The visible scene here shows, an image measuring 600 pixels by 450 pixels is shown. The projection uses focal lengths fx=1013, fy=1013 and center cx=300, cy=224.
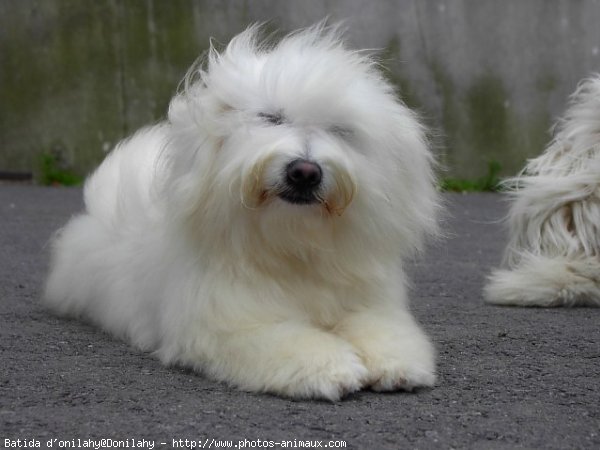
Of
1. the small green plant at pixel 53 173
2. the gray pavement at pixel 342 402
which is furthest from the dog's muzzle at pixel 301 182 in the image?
the small green plant at pixel 53 173

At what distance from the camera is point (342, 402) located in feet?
9.25

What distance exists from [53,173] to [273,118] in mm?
7427

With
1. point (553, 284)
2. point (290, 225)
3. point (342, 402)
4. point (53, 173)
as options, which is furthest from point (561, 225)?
point (53, 173)

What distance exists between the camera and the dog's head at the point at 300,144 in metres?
3.02

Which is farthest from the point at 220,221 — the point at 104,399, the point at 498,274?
the point at 498,274

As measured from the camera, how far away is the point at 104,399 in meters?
2.82

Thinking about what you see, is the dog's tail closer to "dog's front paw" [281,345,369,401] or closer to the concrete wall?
"dog's front paw" [281,345,369,401]

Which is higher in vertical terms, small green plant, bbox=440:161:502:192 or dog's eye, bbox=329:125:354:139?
dog's eye, bbox=329:125:354:139

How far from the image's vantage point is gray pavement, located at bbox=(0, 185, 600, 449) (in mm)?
2500

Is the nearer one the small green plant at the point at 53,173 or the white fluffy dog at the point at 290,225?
the white fluffy dog at the point at 290,225

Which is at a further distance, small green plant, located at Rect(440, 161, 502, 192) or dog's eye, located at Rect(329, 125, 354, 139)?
small green plant, located at Rect(440, 161, 502, 192)

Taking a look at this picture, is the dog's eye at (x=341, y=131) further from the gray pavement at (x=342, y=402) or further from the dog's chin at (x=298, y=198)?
the gray pavement at (x=342, y=402)

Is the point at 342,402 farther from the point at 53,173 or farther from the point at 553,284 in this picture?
the point at 53,173

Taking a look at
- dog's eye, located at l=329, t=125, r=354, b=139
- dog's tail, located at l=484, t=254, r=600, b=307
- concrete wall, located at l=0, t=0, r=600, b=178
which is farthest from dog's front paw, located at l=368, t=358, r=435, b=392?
concrete wall, located at l=0, t=0, r=600, b=178
